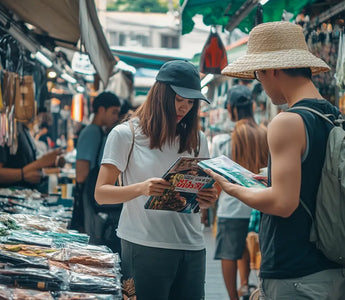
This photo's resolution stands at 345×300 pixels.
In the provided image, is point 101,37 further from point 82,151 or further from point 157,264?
point 157,264

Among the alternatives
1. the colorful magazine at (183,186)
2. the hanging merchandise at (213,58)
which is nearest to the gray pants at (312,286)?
the colorful magazine at (183,186)

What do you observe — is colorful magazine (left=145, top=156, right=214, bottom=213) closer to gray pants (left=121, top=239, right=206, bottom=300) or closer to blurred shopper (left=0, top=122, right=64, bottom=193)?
gray pants (left=121, top=239, right=206, bottom=300)

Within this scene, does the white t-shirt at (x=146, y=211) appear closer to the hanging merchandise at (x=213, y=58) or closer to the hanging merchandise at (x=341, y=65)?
the hanging merchandise at (x=341, y=65)

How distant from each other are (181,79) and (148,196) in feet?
2.31

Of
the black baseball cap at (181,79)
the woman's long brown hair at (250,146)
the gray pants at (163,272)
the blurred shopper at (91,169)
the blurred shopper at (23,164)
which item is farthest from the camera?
the woman's long brown hair at (250,146)

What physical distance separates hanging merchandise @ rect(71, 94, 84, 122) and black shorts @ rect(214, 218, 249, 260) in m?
7.46

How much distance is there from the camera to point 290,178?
2338 millimetres

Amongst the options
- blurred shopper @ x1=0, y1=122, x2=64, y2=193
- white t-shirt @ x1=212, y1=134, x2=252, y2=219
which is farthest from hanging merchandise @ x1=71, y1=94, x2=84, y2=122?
white t-shirt @ x1=212, y1=134, x2=252, y2=219

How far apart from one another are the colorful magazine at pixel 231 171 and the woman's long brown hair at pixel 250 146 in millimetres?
2926

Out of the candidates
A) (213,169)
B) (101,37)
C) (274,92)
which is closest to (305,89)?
(274,92)

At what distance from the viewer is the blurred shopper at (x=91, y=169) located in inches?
206

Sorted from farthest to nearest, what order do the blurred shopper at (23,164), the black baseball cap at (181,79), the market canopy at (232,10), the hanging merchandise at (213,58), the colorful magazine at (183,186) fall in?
the hanging merchandise at (213,58), the blurred shopper at (23,164), the market canopy at (232,10), the black baseball cap at (181,79), the colorful magazine at (183,186)

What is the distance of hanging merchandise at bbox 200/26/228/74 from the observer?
6.78 m

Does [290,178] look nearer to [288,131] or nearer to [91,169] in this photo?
[288,131]
